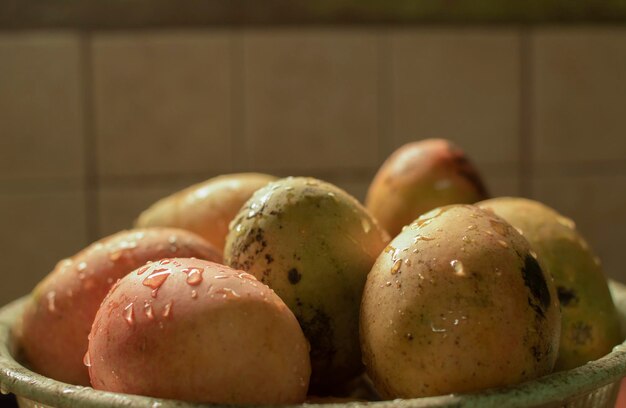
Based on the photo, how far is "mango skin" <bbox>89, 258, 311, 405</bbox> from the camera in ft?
0.98

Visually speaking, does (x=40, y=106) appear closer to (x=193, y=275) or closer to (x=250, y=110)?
(x=250, y=110)

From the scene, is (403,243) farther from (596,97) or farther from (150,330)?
(596,97)

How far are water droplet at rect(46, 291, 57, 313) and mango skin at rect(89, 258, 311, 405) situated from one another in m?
0.08

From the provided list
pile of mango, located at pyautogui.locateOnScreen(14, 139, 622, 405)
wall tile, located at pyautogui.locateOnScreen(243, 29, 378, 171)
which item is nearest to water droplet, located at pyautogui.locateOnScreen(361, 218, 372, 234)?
pile of mango, located at pyautogui.locateOnScreen(14, 139, 622, 405)

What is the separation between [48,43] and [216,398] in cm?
96

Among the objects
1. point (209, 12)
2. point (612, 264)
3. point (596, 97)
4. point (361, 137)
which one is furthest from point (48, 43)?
point (612, 264)

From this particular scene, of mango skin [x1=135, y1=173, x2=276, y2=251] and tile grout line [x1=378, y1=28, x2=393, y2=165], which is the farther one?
tile grout line [x1=378, y1=28, x2=393, y2=165]

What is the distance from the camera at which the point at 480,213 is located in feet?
1.17

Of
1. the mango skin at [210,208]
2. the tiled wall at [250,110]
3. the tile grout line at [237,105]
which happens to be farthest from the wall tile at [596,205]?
the mango skin at [210,208]

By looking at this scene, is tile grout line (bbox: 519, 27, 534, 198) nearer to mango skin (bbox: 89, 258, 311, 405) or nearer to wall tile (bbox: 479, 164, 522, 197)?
wall tile (bbox: 479, 164, 522, 197)

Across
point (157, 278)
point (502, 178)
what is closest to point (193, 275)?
point (157, 278)

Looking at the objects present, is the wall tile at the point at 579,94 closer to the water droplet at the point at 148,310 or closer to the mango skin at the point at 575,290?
the mango skin at the point at 575,290

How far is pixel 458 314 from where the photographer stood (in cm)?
31

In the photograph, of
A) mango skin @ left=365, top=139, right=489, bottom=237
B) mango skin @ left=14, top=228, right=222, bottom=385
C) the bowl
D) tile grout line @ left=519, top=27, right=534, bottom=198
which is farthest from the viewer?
tile grout line @ left=519, top=27, right=534, bottom=198
